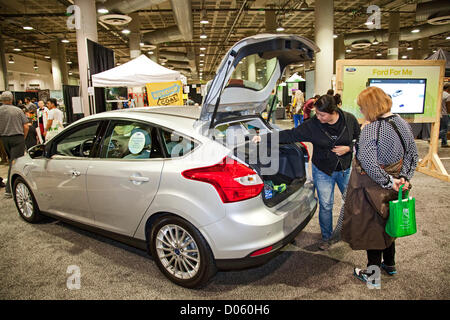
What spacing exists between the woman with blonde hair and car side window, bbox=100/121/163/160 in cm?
165

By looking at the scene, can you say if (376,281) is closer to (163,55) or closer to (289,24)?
(289,24)

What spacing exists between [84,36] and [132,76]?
2.54 meters

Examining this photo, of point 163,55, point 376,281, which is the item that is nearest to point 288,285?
point 376,281

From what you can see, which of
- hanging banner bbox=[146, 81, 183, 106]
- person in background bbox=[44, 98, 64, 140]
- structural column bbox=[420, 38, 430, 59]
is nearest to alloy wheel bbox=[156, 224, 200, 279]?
hanging banner bbox=[146, 81, 183, 106]

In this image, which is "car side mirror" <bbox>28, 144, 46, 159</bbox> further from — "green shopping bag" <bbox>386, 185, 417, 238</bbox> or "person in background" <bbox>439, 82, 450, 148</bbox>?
"person in background" <bbox>439, 82, 450, 148</bbox>

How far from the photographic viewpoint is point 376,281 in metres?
2.68

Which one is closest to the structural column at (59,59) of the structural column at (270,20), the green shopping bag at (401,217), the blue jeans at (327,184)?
the structural column at (270,20)

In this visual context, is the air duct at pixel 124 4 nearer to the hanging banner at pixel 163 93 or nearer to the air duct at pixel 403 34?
the hanging banner at pixel 163 93

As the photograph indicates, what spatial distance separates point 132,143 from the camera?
296 cm

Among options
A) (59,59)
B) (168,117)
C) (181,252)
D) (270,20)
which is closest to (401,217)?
(181,252)

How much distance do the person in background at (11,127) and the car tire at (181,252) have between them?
4172 millimetres

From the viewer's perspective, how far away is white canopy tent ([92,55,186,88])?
7613 mm

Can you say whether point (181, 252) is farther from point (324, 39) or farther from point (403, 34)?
point (403, 34)
